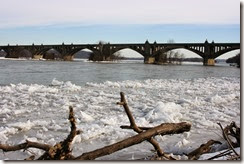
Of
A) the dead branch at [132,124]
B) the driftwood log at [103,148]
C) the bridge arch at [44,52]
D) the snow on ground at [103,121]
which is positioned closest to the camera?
the dead branch at [132,124]

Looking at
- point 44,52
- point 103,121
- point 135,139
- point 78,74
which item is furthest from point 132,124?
point 44,52

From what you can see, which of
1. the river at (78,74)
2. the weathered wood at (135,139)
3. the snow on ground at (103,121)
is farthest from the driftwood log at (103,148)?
the river at (78,74)

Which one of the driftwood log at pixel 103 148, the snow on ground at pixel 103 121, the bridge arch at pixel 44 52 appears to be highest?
the bridge arch at pixel 44 52

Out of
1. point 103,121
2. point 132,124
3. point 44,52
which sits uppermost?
point 44,52

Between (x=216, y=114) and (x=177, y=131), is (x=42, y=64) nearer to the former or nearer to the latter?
(x=216, y=114)

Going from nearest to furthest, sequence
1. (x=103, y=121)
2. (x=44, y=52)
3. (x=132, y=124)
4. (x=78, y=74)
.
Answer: (x=132, y=124), (x=103, y=121), (x=78, y=74), (x=44, y=52)

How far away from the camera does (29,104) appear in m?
4.43

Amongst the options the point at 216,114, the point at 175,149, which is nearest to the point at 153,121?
the point at 216,114

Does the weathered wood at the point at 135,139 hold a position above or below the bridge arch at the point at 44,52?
below

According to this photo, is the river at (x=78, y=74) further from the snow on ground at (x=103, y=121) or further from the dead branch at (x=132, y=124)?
the dead branch at (x=132, y=124)

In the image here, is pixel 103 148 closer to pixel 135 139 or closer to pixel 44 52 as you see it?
pixel 135 139

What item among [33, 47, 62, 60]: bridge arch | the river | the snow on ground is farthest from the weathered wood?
[33, 47, 62, 60]: bridge arch

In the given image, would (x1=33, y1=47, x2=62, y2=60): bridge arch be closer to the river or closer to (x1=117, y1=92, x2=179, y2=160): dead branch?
the river

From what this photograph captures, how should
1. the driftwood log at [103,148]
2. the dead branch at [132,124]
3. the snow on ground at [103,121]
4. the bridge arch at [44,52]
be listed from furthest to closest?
the bridge arch at [44,52] → the snow on ground at [103,121] → the driftwood log at [103,148] → the dead branch at [132,124]
